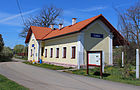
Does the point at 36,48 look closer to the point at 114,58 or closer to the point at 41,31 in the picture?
the point at 41,31

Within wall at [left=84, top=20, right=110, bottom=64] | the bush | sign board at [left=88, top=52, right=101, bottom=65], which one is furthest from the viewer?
the bush

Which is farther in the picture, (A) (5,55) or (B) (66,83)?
(A) (5,55)

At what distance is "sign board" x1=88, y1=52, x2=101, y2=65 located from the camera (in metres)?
11.2

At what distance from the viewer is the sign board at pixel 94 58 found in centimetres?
1121

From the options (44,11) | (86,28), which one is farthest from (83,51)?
(44,11)

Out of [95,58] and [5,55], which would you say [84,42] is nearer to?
[95,58]

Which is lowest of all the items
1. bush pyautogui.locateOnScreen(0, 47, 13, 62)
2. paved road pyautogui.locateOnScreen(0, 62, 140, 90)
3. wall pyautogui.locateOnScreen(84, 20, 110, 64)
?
paved road pyautogui.locateOnScreen(0, 62, 140, 90)

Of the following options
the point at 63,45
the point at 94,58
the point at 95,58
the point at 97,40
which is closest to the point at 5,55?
the point at 63,45

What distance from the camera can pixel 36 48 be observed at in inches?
1069

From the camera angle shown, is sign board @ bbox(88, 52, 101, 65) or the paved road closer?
the paved road

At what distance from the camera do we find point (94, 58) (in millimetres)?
11648

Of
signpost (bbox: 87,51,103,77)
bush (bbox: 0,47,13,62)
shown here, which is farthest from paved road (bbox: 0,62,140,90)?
bush (bbox: 0,47,13,62)

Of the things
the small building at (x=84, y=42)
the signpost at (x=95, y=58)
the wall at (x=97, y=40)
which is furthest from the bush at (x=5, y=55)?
the signpost at (x=95, y=58)

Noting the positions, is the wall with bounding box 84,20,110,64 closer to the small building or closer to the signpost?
the small building
